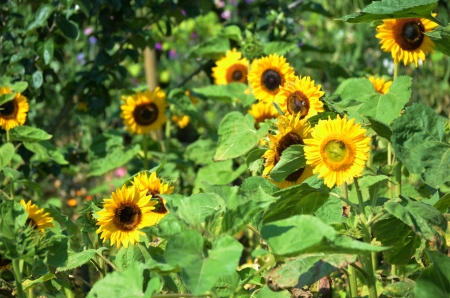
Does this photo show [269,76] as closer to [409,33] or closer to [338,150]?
[409,33]

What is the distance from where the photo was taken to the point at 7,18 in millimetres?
2674

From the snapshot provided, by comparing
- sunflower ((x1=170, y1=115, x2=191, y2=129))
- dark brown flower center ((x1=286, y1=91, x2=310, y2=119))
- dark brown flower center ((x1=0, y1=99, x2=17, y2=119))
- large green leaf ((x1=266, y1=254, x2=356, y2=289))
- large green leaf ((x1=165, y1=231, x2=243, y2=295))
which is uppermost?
dark brown flower center ((x1=286, y1=91, x2=310, y2=119))

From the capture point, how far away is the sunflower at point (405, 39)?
5.74 feet

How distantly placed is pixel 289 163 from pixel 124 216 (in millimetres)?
370

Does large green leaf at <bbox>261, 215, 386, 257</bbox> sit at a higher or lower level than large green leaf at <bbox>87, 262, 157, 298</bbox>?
higher

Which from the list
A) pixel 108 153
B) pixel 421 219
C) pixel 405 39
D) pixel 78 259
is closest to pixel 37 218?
pixel 78 259

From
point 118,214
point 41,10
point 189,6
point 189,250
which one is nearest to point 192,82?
point 189,6

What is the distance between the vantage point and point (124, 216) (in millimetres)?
1495

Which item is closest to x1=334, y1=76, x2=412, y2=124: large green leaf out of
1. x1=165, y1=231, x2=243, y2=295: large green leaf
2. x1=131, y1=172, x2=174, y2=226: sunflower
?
x1=131, y1=172, x2=174, y2=226: sunflower

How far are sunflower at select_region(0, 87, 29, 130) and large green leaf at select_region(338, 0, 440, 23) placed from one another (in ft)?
3.87

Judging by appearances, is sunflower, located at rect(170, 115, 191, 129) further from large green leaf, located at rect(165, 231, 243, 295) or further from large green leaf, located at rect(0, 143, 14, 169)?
large green leaf, located at rect(165, 231, 243, 295)

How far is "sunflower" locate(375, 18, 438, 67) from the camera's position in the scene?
175 centimetres

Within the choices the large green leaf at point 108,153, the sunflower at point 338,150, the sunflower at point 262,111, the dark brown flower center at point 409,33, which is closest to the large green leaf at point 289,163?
the sunflower at point 338,150

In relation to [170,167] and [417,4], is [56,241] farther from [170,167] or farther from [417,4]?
[170,167]
